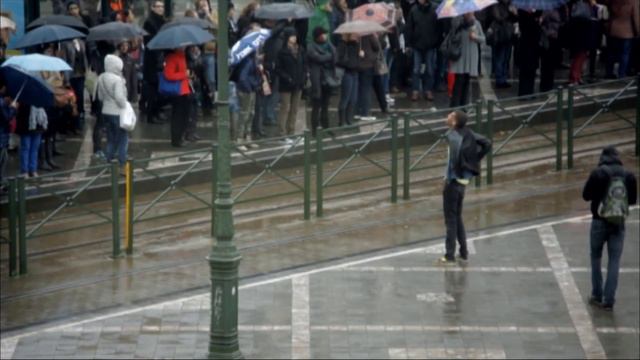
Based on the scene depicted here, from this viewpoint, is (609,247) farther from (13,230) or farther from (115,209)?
(13,230)

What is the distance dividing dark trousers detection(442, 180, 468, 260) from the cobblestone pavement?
0.90 ft

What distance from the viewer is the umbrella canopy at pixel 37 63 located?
917 inches

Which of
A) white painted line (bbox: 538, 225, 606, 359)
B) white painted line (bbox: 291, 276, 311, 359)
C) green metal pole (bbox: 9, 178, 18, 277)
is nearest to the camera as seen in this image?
white painted line (bbox: 291, 276, 311, 359)

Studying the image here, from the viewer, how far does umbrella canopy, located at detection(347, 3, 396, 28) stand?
2791 cm

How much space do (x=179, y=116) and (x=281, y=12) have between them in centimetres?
227

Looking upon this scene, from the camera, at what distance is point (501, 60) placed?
98.9 ft

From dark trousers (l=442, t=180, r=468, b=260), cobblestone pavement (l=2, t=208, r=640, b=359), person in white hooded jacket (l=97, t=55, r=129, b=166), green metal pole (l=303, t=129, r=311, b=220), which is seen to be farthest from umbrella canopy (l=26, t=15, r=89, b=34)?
dark trousers (l=442, t=180, r=468, b=260)

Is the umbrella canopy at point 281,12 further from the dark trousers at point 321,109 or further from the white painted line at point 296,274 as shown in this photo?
the white painted line at point 296,274

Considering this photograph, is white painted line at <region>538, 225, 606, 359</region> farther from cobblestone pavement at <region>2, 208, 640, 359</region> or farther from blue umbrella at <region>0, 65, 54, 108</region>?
blue umbrella at <region>0, 65, 54, 108</region>

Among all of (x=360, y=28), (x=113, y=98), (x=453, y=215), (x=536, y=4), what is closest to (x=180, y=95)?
(x=113, y=98)

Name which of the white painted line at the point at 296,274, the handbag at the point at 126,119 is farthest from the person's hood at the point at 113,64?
the white painted line at the point at 296,274

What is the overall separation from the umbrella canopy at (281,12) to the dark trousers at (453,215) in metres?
6.79

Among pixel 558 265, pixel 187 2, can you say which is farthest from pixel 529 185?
pixel 187 2

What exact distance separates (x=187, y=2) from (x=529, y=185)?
820cm
